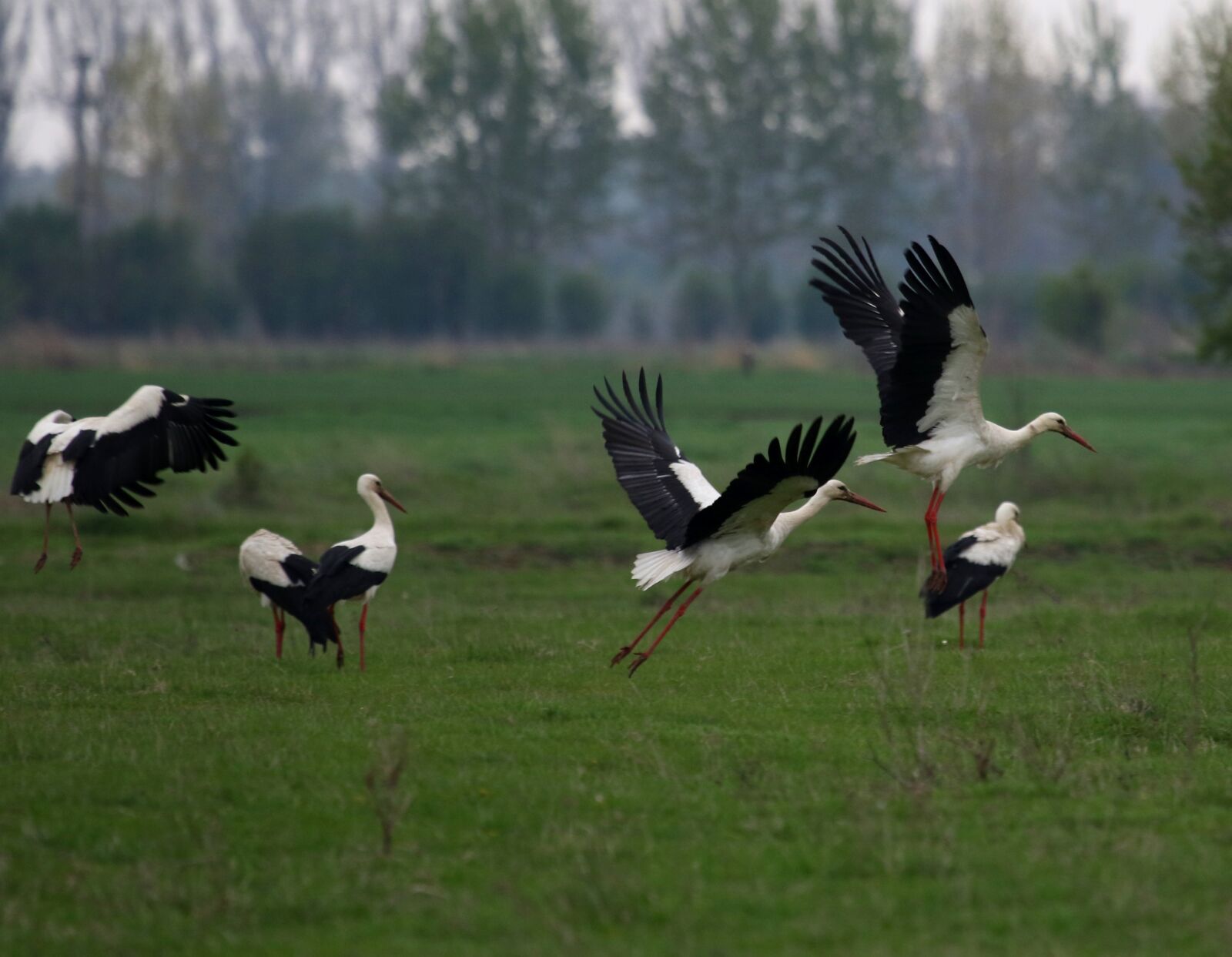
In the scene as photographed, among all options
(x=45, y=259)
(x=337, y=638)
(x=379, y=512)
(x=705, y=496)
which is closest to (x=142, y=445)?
(x=379, y=512)

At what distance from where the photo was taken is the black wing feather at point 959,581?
415 inches

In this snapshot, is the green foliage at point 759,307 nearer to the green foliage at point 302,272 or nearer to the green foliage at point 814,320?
the green foliage at point 814,320

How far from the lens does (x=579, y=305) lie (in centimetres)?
6197

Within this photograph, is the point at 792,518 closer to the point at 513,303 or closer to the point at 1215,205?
the point at 1215,205

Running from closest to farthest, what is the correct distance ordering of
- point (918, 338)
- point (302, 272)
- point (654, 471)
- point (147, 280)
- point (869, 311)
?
1. point (918, 338)
2. point (654, 471)
3. point (869, 311)
4. point (147, 280)
5. point (302, 272)

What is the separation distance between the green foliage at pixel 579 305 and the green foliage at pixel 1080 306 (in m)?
18.5

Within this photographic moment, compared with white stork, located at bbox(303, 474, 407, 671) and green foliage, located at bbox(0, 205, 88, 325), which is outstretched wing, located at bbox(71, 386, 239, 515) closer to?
white stork, located at bbox(303, 474, 407, 671)

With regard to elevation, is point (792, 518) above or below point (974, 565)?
above

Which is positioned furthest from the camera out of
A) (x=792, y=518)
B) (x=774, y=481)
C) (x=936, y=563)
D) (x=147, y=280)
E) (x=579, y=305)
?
(x=579, y=305)

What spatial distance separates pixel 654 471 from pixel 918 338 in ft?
5.74

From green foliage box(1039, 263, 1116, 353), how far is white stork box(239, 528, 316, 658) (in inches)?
1577

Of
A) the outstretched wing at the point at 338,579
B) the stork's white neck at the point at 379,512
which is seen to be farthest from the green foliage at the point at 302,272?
the outstretched wing at the point at 338,579

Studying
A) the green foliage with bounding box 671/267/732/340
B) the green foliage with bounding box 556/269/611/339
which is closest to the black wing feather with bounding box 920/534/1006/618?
the green foliage with bounding box 671/267/732/340

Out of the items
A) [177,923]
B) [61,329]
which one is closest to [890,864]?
[177,923]
